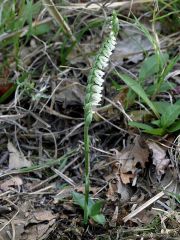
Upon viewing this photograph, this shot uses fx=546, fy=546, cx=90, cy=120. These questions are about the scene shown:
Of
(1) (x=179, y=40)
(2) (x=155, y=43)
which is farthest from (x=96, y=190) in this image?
(1) (x=179, y=40)

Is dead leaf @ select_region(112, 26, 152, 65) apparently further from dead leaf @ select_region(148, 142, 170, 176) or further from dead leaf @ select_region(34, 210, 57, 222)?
dead leaf @ select_region(34, 210, 57, 222)

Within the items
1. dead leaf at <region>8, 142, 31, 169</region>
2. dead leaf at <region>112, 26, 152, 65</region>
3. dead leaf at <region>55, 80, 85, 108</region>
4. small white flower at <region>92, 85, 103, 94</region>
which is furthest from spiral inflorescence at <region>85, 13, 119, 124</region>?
dead leaf at <region>112, 26, 152, 65</region>

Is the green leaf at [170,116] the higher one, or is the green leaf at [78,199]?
the green leaf at [170,116]

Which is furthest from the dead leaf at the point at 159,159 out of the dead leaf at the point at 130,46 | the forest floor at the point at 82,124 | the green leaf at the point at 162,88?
the dead leaf at the point at 130,46

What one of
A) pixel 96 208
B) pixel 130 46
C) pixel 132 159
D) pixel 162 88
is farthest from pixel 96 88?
pixel 130 46

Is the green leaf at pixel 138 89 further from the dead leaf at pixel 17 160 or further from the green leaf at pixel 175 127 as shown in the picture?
the dead leaf at pixel 17 160

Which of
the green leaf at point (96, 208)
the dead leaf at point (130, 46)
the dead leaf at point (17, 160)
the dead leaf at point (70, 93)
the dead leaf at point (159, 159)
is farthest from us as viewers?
the dead leaf at point (130, 46)

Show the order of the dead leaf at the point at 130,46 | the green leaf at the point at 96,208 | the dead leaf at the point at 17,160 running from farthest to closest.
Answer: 1. the dead leaf at the point at 130,46
2. the dead leaf at the point at 17,160
3. the green leaf at the point at 96,208
